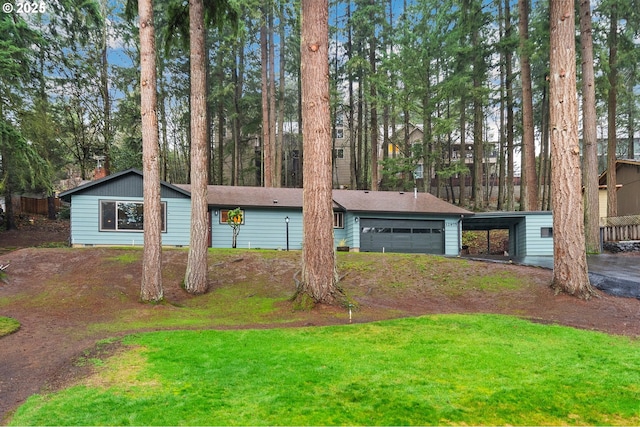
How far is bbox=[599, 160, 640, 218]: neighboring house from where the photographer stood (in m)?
23.5

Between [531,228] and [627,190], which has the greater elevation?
[627,190]

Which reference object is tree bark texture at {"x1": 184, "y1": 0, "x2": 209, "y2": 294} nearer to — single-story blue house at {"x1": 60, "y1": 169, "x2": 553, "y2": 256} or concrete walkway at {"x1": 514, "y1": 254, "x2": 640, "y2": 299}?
single-story blue house at {"x1": 60, "y1": 169, "x2": 553, "y2": 256}

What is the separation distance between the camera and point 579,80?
18281 millimetres

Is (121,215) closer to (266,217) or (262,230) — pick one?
(262,230)

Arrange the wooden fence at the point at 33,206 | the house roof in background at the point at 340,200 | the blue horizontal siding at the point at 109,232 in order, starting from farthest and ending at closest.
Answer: the wooden fence at the point at 33,206 → the house roof in background at the point at 340,200 → the blue horizontal siding at the point at 109,232

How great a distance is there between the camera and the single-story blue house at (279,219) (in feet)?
54.4

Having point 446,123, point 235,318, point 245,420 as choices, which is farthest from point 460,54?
point 245,420

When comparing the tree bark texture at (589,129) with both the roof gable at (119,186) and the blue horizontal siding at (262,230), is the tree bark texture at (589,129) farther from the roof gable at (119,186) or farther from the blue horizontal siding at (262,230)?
the roof gable at (119,186)

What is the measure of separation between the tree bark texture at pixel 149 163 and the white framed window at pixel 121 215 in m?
8.17

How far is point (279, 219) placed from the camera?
62.6 feet

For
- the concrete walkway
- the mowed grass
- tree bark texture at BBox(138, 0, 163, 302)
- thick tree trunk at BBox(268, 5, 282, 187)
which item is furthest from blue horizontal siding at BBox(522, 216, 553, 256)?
tree bark texture at BBox(138, 0, 163, 302)

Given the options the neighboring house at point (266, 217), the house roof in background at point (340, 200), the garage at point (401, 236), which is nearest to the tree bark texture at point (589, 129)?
the house roof in background at point (340, 200)

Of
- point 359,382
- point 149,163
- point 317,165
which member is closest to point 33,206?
point 149,163

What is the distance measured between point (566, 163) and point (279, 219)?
12.6 meters
